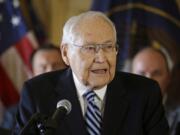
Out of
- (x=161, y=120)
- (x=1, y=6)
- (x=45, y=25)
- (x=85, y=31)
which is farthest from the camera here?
(x=45, y=25)

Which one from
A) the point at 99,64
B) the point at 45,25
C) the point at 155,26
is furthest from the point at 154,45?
the point at 99,64

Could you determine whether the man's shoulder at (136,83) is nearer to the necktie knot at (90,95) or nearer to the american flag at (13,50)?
the necktie knot at (90,95)

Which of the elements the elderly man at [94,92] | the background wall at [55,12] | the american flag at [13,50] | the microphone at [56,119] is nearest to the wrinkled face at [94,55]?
the elderly man at [94,92]

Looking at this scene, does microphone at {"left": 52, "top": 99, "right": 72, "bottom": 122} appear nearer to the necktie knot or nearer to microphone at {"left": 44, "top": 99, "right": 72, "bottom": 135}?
microphone at {"left": 44, "top": 99, "right": 72, "bottom": 135}

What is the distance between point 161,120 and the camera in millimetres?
2107

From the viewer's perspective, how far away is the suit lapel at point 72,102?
6.79 ft

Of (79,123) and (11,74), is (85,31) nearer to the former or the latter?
(79,123)

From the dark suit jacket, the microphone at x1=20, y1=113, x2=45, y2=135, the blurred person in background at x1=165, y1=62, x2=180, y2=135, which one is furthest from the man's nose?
the blurred person in background at x1=165, y1=62, x2=180, y2=135

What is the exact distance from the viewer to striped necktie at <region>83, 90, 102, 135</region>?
6.87ft

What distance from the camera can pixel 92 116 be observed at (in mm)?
2109

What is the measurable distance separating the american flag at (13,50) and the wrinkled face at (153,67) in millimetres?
1131

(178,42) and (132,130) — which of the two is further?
(178,42)

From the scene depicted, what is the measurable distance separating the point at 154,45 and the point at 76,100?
2.19 meters

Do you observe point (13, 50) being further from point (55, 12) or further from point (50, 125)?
point (50, 125)
